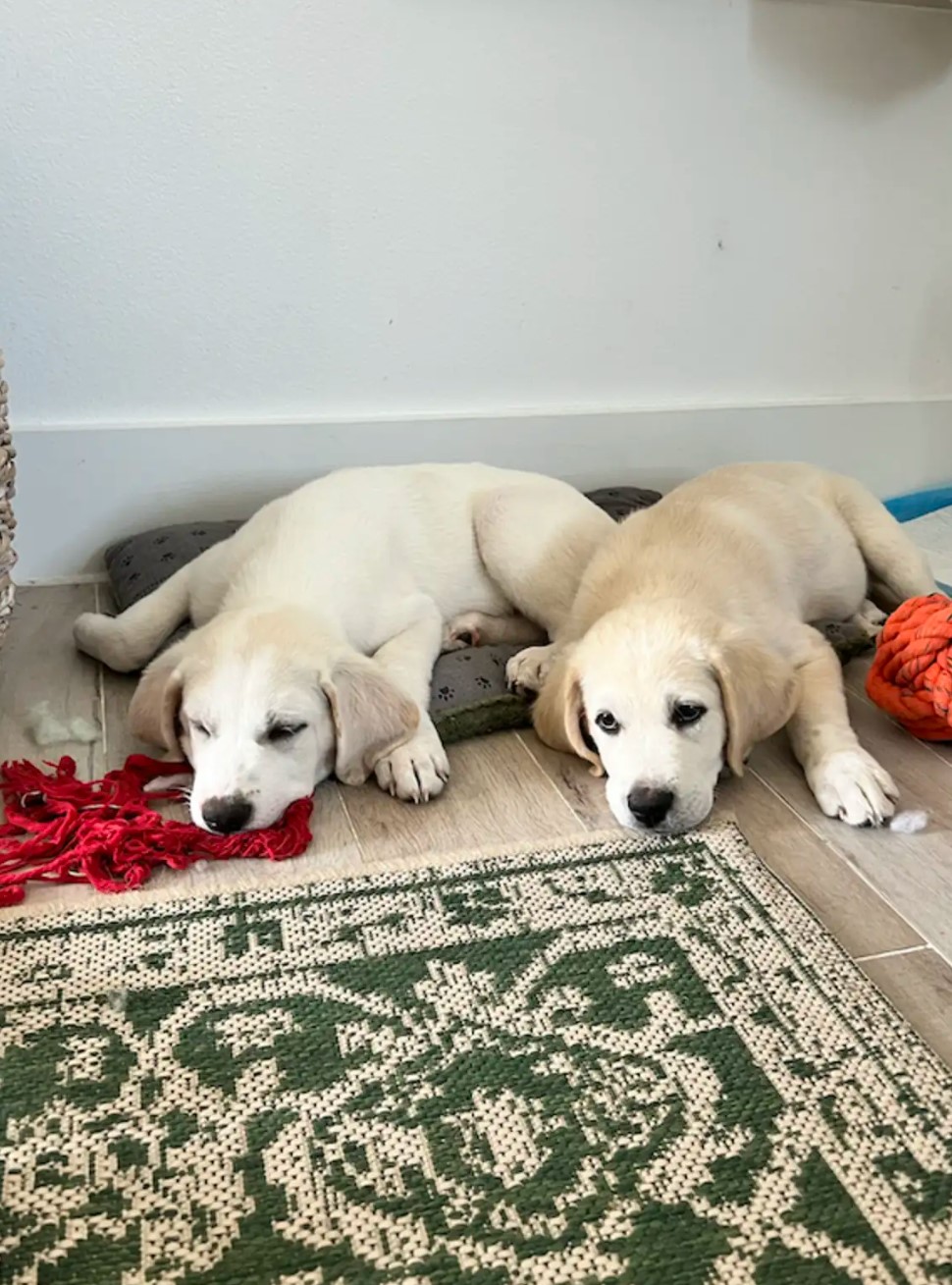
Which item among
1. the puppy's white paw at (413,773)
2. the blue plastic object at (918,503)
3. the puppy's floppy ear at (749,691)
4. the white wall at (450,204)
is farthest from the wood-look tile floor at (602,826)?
the blue plastic object at (918,503)

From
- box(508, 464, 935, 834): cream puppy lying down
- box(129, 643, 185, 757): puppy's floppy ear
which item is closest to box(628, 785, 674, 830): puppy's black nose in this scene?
box(508, 464, 935, 834): cream puppy lying down

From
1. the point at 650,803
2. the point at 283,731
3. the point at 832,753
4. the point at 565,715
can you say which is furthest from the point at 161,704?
the point at 832,753

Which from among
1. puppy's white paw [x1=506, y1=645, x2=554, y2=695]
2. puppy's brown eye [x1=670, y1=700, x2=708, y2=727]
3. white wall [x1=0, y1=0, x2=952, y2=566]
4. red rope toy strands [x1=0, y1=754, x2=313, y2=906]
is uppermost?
white wall [x1=0, y1=0, x2=952, y2=566]

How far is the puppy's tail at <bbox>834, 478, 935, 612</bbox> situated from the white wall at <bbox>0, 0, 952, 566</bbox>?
68 cm

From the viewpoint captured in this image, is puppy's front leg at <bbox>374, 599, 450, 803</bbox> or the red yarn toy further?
the red yarn toy

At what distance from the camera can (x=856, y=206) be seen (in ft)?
9.68

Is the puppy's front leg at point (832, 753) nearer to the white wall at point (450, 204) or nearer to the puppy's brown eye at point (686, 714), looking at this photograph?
the puppy's brown eye at point (686, 714)

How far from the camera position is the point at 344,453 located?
2.75 metres

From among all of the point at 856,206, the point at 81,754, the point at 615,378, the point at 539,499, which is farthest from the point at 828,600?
the point at 81,754

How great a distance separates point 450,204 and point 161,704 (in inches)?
56.5

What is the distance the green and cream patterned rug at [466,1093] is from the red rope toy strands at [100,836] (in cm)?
11

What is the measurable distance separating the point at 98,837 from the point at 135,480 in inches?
46.6

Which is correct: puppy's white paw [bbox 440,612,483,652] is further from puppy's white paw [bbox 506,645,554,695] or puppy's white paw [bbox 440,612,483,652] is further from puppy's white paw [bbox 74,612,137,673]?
puppy's white paw [bbox 74,612,137,673]

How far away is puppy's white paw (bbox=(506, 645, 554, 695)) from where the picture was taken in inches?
83.2
